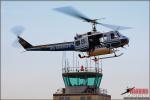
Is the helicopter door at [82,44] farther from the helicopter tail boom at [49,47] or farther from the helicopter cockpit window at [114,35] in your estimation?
the helicopter cockpit window at [114,35]

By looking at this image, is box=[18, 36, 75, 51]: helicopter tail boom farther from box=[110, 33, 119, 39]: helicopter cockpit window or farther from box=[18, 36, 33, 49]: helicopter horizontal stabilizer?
box=[110, 33, 119, 39]: helicopter cockpit window

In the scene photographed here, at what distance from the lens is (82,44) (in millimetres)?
95125

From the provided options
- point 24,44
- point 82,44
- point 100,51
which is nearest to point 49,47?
point 24,44

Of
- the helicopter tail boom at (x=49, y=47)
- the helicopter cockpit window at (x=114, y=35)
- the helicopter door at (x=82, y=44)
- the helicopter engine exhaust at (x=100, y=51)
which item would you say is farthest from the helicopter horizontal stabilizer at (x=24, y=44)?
the helicopter cockpit window at (x=114, y=35)

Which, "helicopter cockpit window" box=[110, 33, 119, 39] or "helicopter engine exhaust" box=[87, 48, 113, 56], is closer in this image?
"helicopter engine exhaust" box=[87, 48, 113, 56]

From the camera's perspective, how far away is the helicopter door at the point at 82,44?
310 ft

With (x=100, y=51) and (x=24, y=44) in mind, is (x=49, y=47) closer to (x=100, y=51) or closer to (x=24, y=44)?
(x=24, y=44)

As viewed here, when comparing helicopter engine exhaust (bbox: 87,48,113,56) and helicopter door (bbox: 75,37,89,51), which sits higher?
helicopter door (bbox: 75,37,89,51)

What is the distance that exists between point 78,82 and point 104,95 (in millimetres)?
5648

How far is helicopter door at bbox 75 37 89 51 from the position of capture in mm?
94562

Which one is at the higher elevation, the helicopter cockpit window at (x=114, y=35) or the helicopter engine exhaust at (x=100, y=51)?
the helicopter cockpit window at (x=114, y=35)

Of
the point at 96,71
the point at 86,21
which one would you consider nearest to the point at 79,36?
the point at 86,21

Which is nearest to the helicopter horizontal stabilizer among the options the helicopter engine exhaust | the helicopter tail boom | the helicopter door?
the helicopter tail boom

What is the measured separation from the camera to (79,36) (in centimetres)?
9650
